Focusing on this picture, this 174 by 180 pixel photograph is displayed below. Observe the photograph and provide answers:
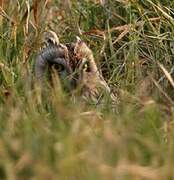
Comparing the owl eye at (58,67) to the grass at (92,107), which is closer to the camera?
the grass at (92,107)

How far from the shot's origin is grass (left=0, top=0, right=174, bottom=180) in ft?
9.02

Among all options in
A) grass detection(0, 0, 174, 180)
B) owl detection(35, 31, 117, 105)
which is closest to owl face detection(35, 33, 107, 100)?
owl detection(35, 31, 117, 105)

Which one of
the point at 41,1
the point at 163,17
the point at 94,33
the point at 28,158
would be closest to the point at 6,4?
the point at 41,1

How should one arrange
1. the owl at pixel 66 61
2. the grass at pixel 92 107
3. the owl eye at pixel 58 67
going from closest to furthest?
the grass at pixel 92 107 < the owl at pixel 66 61 < the owl eye at pixel 58 67

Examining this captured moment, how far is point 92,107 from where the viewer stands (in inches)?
151

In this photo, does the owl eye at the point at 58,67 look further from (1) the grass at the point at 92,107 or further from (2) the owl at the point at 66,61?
(1) the grass at the point at 92,107

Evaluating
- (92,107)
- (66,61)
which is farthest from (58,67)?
(92,107)

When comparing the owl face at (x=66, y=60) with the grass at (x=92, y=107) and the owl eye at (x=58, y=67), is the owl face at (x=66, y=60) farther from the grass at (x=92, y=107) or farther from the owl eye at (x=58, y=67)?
the grass at (x=92, y=107)

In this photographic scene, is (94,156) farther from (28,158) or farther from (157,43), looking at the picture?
(157,43)

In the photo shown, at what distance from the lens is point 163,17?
5.00 m

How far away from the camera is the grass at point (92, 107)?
2748 millimetres

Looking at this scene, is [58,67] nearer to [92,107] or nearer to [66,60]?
[66,60]

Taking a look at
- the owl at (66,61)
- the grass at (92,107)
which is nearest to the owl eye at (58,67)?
the owl at (66,61)

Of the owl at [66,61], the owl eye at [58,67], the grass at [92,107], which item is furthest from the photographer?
the owl eye at [58,67]
